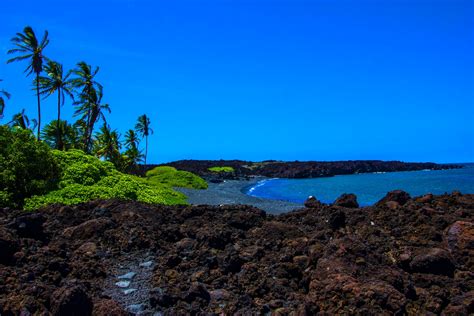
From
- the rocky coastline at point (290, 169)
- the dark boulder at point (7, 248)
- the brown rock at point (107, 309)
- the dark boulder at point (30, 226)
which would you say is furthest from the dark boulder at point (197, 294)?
the rocky coastline at point (290, 169)

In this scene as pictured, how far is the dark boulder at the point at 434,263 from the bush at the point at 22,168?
16.1 m

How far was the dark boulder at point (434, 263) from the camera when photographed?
8281mm

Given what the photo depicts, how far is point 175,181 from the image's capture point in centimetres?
5447

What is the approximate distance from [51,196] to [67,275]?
11.8m

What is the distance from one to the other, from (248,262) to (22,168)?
570 inches

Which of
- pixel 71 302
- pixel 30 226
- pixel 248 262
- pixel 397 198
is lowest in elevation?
pixel 71 302

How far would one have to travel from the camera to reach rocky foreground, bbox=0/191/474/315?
710 cm

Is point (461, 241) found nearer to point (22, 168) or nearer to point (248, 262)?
point (248, 262)

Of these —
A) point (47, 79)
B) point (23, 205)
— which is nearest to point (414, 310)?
point (23, 205)

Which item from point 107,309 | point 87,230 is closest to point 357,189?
point 87,230

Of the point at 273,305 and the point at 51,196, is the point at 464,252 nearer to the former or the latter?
the point at 273,305

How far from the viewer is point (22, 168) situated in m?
20.1

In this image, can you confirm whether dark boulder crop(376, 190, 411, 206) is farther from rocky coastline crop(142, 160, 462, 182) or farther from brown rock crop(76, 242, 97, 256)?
rocky coastline crop(142, 160, 462, 182)

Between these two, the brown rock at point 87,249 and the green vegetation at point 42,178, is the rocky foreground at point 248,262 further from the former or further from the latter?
the green vegetation at point 42,178
